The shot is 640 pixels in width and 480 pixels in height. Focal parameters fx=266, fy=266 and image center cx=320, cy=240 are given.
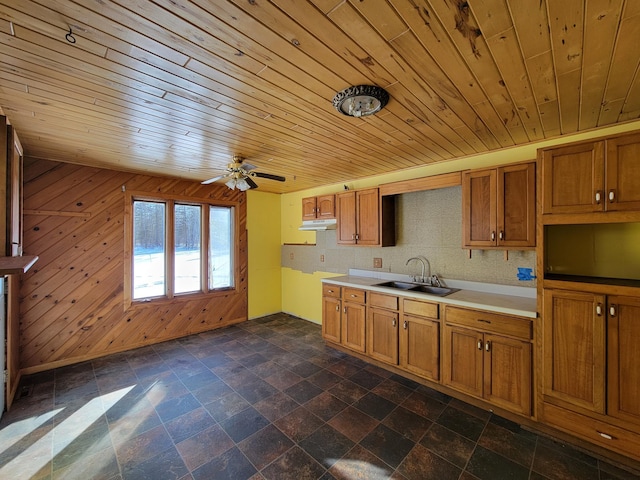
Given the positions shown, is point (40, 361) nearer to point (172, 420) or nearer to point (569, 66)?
point (172, 420)

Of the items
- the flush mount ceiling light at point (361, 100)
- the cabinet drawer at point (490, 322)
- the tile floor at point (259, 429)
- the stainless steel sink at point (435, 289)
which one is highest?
the flush mount ceiling light at point (361, 100)

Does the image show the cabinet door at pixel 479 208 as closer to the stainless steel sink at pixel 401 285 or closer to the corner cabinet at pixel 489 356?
the corner cabinet at pixel 489 356

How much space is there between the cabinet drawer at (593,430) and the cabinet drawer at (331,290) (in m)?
2.24

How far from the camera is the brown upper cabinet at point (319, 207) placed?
409cm

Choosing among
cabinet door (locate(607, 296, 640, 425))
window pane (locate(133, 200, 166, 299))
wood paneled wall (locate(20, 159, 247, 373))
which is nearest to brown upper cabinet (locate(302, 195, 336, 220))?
wood paneled wall (locate(20, 159, 247, 373))

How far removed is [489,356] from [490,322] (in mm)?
300

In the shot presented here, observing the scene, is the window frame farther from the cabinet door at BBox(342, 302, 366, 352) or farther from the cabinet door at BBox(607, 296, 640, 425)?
the cabinet door at BBox(607, 296, 640, 425)

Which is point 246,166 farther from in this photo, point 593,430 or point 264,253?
point 593,430

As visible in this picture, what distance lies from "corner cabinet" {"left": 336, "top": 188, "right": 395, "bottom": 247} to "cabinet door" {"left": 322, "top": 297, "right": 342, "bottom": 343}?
87cm

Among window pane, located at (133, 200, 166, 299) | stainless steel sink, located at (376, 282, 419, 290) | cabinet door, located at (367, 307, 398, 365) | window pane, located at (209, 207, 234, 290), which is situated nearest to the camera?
cabinet door, located at (367, 307, 398, 365)

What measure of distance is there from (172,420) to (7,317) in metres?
1.88

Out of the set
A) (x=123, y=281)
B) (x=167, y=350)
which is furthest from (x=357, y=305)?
(x=123, y=281)

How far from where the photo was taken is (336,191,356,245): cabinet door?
12.4 ft

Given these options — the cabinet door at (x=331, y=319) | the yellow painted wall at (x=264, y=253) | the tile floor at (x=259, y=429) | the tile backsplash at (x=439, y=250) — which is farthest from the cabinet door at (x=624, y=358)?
the yellow painted wall at (x=264, y=253)
